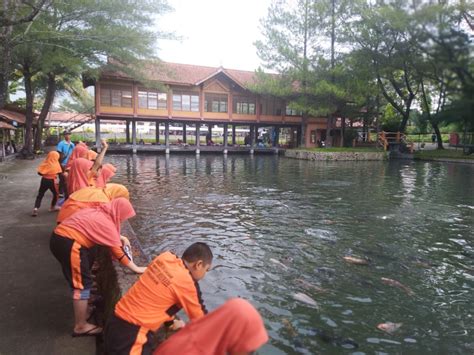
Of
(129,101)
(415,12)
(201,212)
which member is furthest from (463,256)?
(129,101)

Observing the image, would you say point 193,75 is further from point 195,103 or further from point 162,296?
point 162,296

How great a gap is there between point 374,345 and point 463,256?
3979mm

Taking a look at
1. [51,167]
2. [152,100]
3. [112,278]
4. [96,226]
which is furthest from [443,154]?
[96,226]

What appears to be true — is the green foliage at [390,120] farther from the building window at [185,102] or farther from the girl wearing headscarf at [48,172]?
the girl wearing headscarf at [48,172]

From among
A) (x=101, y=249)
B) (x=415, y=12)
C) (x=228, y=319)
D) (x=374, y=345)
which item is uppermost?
(x=415, y=12)

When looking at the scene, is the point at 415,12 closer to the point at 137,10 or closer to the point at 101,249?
the point at 101,249

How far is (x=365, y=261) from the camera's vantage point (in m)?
6.60

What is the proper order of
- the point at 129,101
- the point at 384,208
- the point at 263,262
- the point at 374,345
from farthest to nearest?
1. the point at 129,101
2. the point at 384,208
3. the point at 263,262
4. the point at 374,345

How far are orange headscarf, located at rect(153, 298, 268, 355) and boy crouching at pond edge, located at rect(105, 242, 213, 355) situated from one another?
0.60 metres

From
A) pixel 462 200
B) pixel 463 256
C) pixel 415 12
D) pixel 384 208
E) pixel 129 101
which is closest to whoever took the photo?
pixel 463 256

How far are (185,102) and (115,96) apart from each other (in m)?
6.26

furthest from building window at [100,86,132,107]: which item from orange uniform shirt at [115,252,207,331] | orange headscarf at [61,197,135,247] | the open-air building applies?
orange uniform shirt at [115,252,207,331]

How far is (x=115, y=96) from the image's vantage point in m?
33.4

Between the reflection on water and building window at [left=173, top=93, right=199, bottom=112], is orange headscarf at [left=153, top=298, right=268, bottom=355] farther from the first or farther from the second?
building window at [left=173, top=93, right=199, bottom=112]
